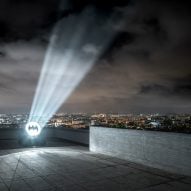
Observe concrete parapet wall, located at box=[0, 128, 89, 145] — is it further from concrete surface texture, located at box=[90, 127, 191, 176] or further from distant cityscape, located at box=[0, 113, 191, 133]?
concrete surface texture, located at box=[90, 127, 191, 176]

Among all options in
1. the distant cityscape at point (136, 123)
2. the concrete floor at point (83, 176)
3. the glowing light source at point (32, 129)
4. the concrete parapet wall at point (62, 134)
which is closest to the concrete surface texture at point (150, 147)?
the concrete floor at point (83, 176)

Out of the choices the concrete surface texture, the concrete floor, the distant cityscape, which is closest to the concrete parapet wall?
the distant cityscape

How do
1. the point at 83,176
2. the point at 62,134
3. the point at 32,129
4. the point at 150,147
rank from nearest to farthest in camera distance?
the point at 83,176, the point at 150,147, the point at 32,129, the point at 62,134

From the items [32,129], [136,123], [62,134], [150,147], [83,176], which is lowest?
[83,176]

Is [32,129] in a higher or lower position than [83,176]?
higher

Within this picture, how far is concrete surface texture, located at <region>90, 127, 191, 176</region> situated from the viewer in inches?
419

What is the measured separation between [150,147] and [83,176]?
395 cm

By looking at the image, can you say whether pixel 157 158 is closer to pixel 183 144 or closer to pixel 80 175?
pixel 183 144

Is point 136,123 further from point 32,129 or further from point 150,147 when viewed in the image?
point 32,129

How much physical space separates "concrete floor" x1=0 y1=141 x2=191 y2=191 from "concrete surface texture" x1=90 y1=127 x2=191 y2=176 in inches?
20.1

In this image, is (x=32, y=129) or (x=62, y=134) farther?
(x=62, y=134)

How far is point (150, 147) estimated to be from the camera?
12.3m

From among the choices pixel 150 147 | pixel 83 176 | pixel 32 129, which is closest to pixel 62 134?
pixel 32 129

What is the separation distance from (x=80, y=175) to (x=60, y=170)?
4.30 feet
